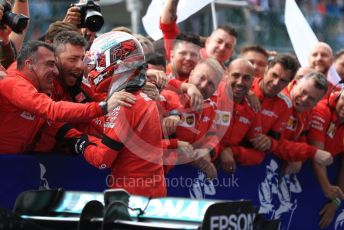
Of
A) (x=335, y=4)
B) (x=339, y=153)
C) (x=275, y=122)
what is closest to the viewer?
(x=275, y=122)

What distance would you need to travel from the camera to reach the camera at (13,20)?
23.0 feet

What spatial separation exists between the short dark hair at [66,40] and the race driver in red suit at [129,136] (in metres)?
0.56

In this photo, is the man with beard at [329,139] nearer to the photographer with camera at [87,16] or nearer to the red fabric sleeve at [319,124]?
the red fabric sleeve at [319,124]

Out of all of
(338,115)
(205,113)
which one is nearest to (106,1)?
(338,115)

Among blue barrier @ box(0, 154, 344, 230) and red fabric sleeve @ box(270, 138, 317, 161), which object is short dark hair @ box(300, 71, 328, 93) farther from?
blue barrier @ box(0, 154, 344, 230)

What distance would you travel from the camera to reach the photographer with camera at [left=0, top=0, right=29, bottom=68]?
7.06 m

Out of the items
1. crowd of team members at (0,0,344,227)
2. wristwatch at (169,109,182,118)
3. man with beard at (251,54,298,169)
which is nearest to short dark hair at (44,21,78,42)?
crowd of team members at (0,0,344,227)

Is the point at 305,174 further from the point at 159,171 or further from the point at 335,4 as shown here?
the point at 335,4

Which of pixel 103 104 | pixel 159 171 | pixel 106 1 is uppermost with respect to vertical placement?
pixel 106 1

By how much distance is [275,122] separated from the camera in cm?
927

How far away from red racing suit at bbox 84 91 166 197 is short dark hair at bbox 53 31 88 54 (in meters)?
0.85

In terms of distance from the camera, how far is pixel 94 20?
7.79 meters

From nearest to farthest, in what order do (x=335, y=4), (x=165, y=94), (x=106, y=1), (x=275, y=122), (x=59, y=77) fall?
(x=59, y=77) → (x=165, y=94) → (x=275, y=122) → (x=106, y=1) → (x=335, y=4)

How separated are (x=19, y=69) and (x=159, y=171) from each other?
4.07 ft
